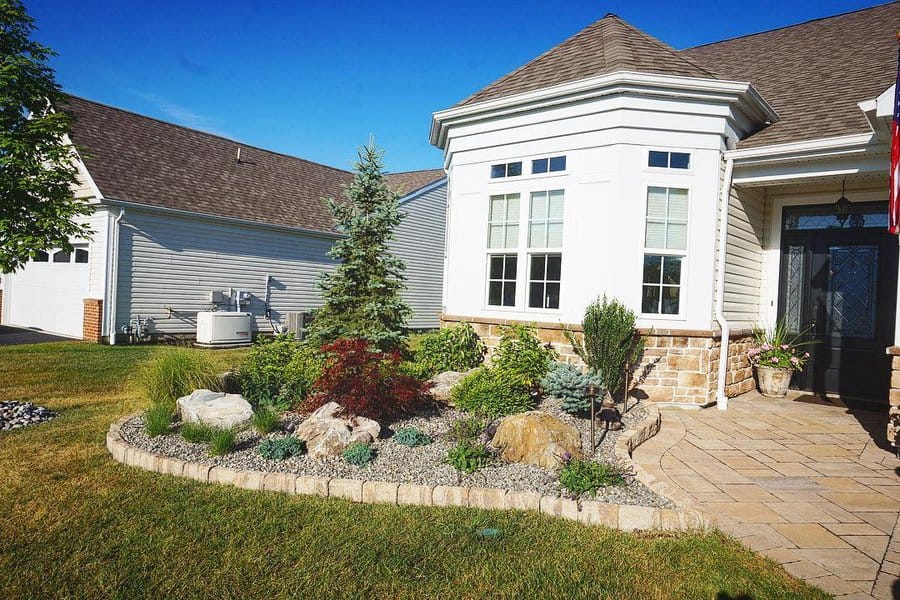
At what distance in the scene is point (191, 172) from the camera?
16031 millimetres

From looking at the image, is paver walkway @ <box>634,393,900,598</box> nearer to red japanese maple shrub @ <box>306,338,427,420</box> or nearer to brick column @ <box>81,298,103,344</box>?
red japanese maple shrub @ <box>306,338,427,420</box>

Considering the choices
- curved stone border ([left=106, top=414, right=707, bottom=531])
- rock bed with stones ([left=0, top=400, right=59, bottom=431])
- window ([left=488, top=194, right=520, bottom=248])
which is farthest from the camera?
window ([left=488, top=194, right=520, bottom=248])

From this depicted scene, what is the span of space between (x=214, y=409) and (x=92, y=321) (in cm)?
943

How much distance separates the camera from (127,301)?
1336 centimetres

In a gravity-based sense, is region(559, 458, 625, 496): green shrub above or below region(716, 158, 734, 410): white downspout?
below

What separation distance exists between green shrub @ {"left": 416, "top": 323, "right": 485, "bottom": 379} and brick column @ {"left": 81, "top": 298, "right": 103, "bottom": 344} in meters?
8.74

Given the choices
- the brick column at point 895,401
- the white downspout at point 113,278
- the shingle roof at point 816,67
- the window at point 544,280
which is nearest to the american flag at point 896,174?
the brick column at point 895,401

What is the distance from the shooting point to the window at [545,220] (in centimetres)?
794

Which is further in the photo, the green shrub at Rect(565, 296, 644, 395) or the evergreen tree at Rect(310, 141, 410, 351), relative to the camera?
the evergreen tree at Rect(310, 141, 410, 351)

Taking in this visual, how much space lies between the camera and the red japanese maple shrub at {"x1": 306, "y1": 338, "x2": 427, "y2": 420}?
5.52 metres

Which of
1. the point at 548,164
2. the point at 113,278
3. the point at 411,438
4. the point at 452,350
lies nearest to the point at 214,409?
the point at 411,438

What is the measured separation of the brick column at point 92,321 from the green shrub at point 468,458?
11.5 metres

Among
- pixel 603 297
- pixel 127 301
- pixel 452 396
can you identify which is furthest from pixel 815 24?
pixel 127 301

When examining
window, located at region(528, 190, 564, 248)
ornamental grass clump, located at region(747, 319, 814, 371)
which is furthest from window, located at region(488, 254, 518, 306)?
ornamental grass clump, located at region(747, 319, 814, 371)
